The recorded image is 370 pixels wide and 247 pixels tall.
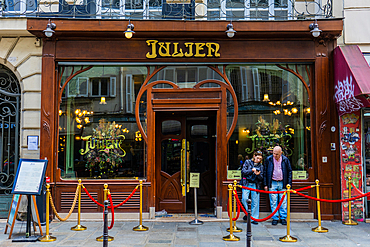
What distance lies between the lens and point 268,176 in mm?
9461

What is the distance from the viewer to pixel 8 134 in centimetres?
1018

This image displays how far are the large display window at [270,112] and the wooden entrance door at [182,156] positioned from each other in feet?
3.45

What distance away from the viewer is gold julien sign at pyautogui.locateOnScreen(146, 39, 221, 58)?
32.9ft

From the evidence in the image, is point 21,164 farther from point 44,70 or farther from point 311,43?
point 311,43

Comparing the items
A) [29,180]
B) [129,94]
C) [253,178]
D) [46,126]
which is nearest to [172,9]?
[129,94]

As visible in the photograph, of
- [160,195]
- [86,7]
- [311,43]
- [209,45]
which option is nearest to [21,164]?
[160,195]

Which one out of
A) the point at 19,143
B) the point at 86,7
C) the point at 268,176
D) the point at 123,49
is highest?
the point at 86,7

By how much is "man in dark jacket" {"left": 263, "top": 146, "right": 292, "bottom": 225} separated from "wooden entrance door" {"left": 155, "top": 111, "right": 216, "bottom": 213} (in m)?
2.03

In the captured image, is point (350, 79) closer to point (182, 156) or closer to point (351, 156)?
point (351, 156)

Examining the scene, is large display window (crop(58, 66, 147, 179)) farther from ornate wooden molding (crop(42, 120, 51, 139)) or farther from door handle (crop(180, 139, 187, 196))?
door handle (crop(180, 139, 187, 196))

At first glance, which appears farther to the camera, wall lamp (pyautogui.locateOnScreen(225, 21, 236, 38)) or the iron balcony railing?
the iron balcony railing

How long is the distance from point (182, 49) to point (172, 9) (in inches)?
47.5

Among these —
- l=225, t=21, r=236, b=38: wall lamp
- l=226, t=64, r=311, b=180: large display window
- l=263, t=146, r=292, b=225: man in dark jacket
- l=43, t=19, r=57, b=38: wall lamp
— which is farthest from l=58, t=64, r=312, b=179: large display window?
l=43, t=19, r=57, b=38: wall lamp

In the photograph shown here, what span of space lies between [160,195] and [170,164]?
93 cm
